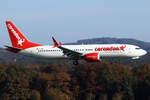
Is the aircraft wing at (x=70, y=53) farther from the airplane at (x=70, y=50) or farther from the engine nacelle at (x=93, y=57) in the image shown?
the engine nacelle at (x=93, y=57)

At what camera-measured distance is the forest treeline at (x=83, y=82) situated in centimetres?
8619

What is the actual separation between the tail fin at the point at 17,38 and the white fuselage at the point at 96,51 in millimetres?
1069

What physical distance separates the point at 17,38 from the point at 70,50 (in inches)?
507

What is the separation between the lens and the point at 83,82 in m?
90.7

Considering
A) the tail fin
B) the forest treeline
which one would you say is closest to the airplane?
the tail fin

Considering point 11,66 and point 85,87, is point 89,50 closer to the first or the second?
point 85,87

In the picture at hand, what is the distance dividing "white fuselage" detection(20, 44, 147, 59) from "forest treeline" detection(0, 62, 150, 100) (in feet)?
46.8

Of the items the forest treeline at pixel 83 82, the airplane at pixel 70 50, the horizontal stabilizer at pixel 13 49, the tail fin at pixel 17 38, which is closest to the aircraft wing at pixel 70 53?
the airplane at pixel 70 50

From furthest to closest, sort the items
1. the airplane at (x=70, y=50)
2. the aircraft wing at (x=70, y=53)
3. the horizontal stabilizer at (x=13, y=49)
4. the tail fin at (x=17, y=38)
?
the tail fin at (x=17, y=38) → the horizontal stabilizer at (x=13, y=49) → the airplane at (x=70, y=50) → the aircraft wing at (x=70, y=53)

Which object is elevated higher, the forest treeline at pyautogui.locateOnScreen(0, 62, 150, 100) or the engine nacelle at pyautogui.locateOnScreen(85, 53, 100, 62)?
the engine nacelle at pyautogui.locateOnScreen(85, 53, 100, 62)

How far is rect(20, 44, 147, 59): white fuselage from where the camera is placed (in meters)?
68.7

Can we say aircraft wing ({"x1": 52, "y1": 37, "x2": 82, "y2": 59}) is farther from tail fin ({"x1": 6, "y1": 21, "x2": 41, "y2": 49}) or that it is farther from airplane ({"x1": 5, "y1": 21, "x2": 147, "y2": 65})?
tail fin ({"x1": 6, "y1": 21, "x2": 41, "y2": 49})

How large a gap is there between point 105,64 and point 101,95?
832cm

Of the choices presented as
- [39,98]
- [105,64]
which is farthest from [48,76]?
[105,64]
